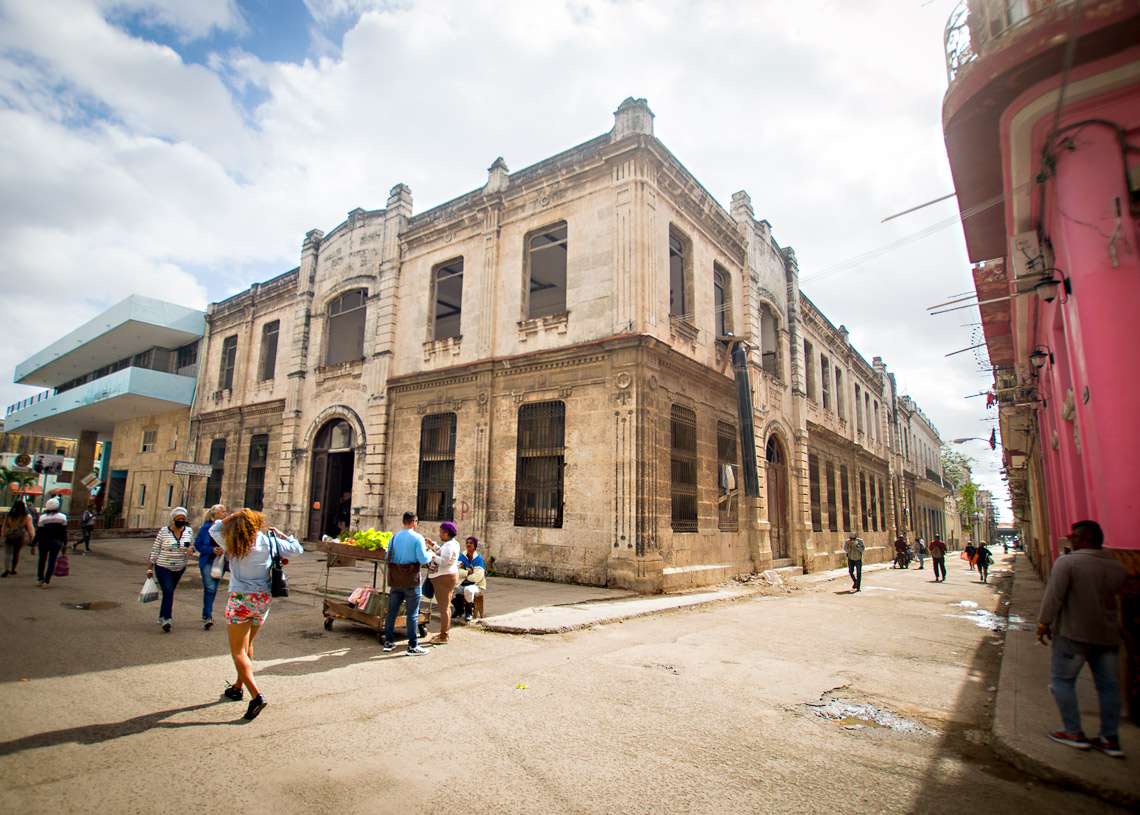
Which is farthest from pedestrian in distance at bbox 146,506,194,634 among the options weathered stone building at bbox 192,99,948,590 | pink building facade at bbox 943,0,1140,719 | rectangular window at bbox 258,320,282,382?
rectangular window at bbox 258,320,282,382

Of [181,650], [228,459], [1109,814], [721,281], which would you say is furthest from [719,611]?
[228,459]

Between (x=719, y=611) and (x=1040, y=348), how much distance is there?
8003 mm

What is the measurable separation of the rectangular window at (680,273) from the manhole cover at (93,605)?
13462 millimetres

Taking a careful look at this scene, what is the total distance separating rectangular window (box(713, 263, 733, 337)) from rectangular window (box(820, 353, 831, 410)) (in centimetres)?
995

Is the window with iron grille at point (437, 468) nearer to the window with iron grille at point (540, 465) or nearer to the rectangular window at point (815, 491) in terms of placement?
the window with iron grille at point (540, 465)

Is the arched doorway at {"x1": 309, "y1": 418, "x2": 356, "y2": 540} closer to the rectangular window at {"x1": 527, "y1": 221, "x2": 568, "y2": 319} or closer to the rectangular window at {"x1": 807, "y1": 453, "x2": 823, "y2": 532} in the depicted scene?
the rectangular window at {"x1": 527, "y1": 221, "x2": 568, "y2": 319}

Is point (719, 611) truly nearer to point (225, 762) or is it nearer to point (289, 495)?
point (225, 762)

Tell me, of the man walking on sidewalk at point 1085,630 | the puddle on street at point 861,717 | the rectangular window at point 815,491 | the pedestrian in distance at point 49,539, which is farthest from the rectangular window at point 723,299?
the pedestrian in distance at point 49,539

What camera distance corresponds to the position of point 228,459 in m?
24.4

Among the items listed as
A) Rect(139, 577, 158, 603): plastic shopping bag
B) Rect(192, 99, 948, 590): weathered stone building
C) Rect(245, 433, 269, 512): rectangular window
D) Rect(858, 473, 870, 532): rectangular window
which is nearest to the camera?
Rect(139, 577, 158, 603): plastic shopping bag

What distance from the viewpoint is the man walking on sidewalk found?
166 inches

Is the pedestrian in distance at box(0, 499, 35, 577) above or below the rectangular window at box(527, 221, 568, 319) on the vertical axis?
below

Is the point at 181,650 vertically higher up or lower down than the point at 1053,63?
lower down

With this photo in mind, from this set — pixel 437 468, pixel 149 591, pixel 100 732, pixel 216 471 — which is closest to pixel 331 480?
pixel 437 468
